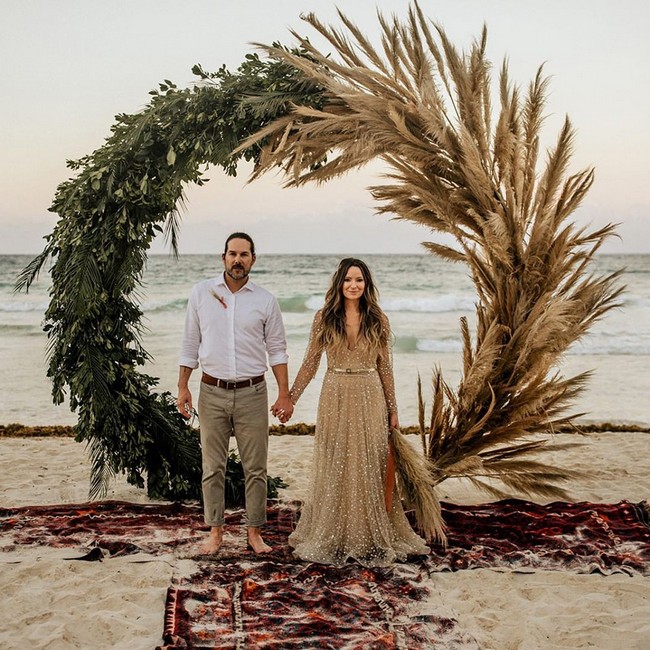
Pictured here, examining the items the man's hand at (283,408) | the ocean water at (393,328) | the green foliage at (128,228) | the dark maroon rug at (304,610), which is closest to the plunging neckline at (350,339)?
the man's hand at (283,408)

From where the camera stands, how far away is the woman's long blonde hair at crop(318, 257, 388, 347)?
373 cm

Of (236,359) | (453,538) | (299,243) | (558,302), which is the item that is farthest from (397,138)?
(299,243)

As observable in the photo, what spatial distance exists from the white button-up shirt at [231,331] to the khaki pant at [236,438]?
0.11m

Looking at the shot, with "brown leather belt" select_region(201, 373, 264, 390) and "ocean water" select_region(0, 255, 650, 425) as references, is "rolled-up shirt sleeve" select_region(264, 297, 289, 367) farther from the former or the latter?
"ocean water" select_region(0, 255, 650, 425)

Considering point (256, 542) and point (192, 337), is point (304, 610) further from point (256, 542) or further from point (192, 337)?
point (192, 337)

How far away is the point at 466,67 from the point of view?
4023mm

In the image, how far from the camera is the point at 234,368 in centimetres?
372

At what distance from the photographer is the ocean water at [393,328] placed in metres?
10.0

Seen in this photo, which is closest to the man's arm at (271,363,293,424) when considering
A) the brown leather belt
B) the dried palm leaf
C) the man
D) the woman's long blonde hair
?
the man

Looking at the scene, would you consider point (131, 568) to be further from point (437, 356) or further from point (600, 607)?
point (437, 356)

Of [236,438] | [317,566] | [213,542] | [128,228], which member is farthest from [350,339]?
[128,228]

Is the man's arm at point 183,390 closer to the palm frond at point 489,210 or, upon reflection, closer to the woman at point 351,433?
the woman at point 351,433

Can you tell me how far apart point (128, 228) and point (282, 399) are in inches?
62.6

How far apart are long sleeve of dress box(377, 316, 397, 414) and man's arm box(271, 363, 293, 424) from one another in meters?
0.50
